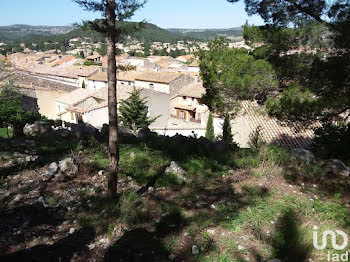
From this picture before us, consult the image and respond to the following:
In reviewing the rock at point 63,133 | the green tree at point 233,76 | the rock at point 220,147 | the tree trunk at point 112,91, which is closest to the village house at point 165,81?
the green tree at point 233,76

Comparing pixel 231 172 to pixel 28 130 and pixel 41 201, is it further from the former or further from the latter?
pixel 28 130

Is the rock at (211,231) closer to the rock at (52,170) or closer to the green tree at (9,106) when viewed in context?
the rock at (52,170)

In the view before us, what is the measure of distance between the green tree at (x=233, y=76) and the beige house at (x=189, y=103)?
76.7ft

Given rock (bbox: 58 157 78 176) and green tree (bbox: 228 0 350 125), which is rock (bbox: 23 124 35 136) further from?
green tree (bbox: 228 0 350 125)

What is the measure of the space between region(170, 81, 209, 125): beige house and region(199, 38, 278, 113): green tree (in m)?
23.4

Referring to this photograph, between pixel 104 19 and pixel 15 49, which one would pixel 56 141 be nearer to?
pixel 104 19

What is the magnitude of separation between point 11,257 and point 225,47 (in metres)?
11.3

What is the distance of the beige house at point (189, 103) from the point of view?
36.5 metres

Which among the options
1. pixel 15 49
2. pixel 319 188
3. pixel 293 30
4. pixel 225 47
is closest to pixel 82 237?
pixel 319 188

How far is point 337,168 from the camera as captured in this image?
6.70 metres

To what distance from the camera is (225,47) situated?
12734mm

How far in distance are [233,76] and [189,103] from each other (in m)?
27.5

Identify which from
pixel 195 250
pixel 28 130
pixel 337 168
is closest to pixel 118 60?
pixel 195 250

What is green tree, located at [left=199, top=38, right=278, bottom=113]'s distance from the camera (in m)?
9.89
